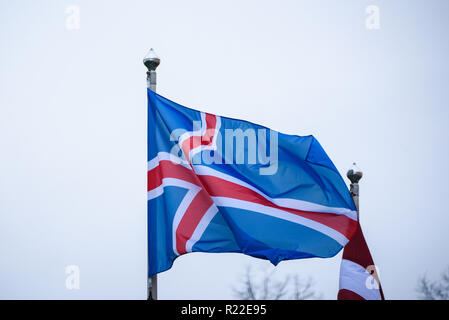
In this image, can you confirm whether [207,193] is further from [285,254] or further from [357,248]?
[357,248]

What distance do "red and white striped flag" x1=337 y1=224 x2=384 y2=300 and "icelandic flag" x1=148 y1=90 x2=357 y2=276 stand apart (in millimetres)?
2838

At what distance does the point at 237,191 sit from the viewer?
10.1 meters

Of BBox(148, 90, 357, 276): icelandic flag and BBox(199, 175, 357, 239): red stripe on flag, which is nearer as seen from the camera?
BBox(148, 90, 357, 276): icelandic flag

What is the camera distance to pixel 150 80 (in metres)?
10.1

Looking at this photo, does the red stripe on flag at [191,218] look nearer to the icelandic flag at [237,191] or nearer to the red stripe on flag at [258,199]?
the icelandic flag at [237,191]

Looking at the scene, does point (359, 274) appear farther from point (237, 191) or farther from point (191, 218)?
point (191, 218)

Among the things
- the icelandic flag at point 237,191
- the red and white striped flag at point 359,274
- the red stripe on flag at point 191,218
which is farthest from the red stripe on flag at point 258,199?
the red and white striped flag at point 359,274

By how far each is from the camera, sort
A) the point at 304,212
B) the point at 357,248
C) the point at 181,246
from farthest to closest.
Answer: the point at 357,248, the point at 304,212, the point at 181,246

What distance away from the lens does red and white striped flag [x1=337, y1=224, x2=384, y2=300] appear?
13078mm

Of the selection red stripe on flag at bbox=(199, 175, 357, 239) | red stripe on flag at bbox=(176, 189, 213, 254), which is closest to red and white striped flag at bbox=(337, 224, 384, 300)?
red stripe on flag at bbox=(199, 175, 357, 239)

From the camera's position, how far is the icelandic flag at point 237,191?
9836mm

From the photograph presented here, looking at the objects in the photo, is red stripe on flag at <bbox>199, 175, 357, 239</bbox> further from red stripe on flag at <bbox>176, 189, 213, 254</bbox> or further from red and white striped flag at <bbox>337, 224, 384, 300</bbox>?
red and white striped flag at <bbox>337, 224, 384, 300</bbox>
